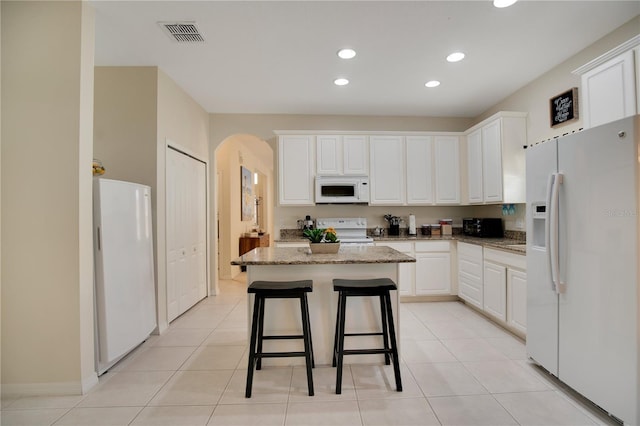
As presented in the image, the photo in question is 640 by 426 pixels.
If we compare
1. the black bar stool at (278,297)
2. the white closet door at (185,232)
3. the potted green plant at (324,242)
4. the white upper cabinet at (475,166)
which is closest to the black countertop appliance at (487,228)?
the white upper cabinet at (475,166)

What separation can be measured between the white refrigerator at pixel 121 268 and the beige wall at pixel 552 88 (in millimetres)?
4116

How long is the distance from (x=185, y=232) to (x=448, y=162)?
3.69m

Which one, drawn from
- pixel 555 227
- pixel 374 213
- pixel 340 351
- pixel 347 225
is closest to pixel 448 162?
pixel 374 213

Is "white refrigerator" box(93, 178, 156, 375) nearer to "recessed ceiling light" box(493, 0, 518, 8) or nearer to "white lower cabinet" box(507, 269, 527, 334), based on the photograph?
"recessed ceiling light" box(493, 0, 518, 8)

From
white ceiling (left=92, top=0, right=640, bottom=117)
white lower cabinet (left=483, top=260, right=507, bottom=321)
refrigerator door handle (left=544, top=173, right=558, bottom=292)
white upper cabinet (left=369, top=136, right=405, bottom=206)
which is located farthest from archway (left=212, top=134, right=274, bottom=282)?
refrigerator door handle (left=544, top=173, right=558, bottom=292)

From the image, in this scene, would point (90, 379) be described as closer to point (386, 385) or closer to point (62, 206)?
point (62, 206)

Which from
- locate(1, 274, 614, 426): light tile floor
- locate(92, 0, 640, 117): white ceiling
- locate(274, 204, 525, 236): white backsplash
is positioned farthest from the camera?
locate(274, 204, 525, 236): white backsplash

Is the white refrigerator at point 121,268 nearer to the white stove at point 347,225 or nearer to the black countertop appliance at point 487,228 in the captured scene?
the white stove at point 347,225

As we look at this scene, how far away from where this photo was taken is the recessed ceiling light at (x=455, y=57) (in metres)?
2.91

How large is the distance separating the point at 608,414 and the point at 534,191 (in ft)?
4.77

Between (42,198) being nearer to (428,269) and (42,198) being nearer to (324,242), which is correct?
(324,242)

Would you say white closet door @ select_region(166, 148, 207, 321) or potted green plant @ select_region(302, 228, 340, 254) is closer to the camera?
potted green plant @ select_region(302, 228, 340, 254)

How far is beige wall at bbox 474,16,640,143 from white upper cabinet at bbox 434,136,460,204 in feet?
2.55

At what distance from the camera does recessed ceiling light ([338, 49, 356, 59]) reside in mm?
2827
